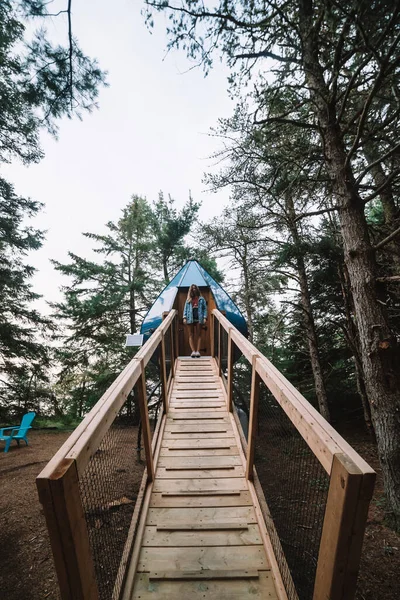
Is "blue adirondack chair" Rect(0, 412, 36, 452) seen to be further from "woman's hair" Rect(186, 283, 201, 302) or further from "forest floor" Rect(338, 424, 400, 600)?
"forest floor" Rect(338, 424, 400, 600)

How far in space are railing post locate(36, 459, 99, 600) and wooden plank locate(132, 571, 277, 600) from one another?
0.79m

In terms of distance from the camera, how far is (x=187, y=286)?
23.6ft

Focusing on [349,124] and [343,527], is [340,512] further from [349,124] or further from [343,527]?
[349,124]

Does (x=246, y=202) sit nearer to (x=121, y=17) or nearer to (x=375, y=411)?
(x=121, y=17)

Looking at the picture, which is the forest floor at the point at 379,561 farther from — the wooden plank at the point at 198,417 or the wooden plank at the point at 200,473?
the wooden plank at the point at 198,417

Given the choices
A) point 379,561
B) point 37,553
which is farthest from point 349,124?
point 37,553

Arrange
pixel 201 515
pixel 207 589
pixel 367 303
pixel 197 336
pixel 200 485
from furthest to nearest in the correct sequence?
pixel 197 336 → pixel 367 303 → pixel 200 485 → pixel 201 515 → pixel 207 589

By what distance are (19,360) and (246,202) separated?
8786 mm

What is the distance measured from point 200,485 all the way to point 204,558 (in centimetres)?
70

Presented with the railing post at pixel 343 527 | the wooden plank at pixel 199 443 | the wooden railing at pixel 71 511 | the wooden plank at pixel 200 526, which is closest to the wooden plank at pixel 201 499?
the wooden plank at pixel 200 526

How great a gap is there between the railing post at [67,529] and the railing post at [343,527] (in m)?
0.86

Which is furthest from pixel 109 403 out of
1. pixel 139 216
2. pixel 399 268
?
pixel 139 216

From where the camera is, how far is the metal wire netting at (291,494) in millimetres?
1476

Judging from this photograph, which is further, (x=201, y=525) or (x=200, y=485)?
(x=200, y=485)
